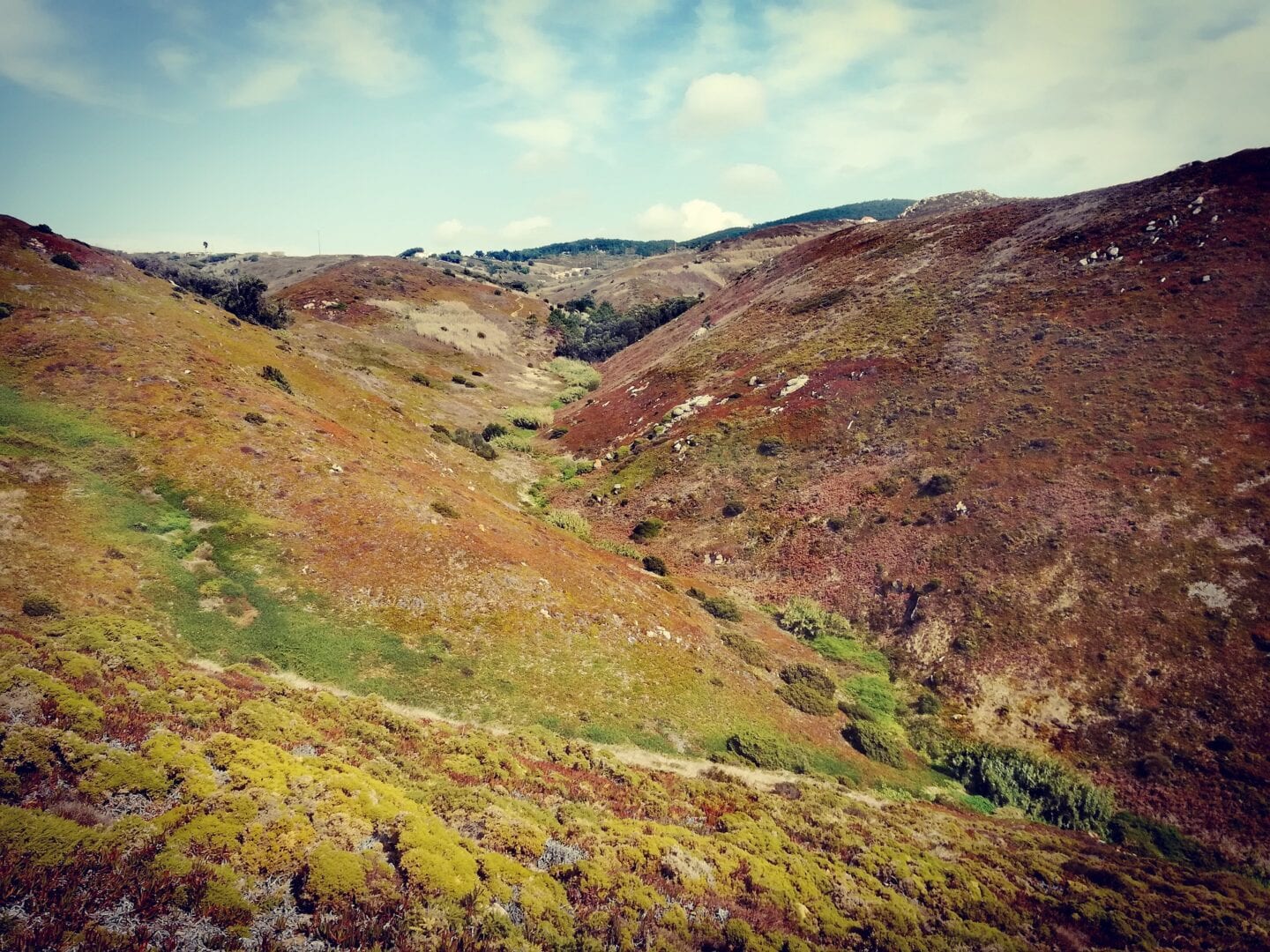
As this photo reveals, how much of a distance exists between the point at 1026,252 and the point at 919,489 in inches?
1581

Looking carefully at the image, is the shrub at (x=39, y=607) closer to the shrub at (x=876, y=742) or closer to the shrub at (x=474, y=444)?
the shrub at (x=876, y=742)

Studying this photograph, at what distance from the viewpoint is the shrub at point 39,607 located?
18.6 meters

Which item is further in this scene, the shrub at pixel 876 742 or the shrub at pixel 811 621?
the shrub at pixel 811 621

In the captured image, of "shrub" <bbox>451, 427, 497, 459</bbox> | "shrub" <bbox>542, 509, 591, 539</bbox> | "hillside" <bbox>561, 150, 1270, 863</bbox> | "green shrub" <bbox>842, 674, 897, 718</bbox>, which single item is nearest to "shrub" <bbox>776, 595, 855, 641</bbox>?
"hillside" <bbox>561, 150, 1270, 863</bbox>

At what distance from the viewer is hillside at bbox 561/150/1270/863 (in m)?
25.8

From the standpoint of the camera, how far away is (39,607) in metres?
18.7

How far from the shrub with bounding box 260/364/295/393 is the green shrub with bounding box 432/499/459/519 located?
67.5ft

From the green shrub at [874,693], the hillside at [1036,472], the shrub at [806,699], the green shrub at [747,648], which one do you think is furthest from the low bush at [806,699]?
the hillside at [1036,472]

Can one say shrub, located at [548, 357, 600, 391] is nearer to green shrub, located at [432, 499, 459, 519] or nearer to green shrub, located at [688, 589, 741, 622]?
green shrub, located at [432, 499, 459, 519]

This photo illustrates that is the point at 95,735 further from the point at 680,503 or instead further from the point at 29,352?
the point at 680,503

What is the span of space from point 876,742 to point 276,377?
4835 centimetres

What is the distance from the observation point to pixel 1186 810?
71.0 ft

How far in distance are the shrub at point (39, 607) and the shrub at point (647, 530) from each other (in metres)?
33.3

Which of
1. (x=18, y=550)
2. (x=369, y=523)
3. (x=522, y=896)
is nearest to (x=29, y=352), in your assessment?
(x=18, y=550)
